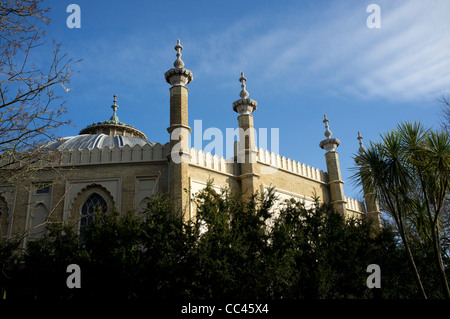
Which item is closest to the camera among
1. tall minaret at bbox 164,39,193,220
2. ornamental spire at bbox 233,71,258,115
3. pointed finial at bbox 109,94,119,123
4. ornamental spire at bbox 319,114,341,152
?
tall minaret at bbox 164,39,193,220

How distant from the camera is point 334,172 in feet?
70.3

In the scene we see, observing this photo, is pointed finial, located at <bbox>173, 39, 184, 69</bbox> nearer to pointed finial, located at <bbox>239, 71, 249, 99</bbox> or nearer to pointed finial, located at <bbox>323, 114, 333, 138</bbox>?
pointed finial, located at <bbox>239, 71, 249, 99</bbox>

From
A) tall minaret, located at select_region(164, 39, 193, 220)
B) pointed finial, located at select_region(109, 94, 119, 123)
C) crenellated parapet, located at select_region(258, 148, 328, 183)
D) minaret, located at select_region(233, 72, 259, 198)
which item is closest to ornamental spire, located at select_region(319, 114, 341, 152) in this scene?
crenellated parapet, located at select_region(258, 148, 328, 183)

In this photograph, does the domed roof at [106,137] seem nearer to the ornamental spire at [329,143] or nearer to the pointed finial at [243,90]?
the pointed finial at [243,90]

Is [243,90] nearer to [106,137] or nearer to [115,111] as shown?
[106,137]

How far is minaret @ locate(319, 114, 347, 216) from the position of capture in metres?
20.8

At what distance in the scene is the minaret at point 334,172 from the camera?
820 inches

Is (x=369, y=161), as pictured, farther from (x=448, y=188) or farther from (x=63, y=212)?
(x=63, y=212)

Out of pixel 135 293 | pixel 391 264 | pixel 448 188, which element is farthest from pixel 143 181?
pixel 448 188

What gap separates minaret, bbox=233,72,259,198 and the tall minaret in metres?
2.84

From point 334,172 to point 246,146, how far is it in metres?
6.14

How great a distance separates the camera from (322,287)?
10.6 meters

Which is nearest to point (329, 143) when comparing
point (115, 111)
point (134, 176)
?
point (134, 176)

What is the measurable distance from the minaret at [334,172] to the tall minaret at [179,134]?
29.3ft
